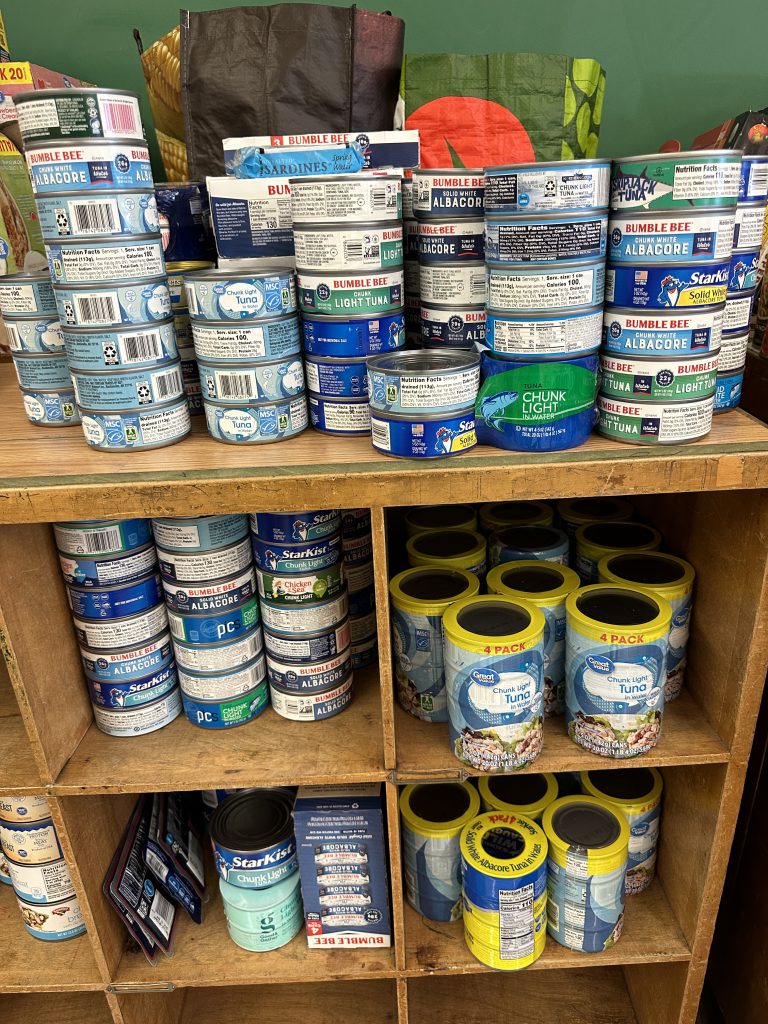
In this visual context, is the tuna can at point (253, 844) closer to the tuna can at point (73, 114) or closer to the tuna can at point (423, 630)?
the tuna can at point (423, 630)

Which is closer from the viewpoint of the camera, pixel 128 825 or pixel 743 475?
pixel 743 475

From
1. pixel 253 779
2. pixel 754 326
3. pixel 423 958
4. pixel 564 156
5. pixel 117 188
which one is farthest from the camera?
pixel 564 156

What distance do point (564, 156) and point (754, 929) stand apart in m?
1.59

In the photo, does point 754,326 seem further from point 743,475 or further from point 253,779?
point 253,779

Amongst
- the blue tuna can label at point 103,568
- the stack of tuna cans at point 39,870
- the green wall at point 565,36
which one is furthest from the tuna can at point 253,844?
the green wall at point 565,36

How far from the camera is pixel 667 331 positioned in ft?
2.99

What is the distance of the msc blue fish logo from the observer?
945 mm

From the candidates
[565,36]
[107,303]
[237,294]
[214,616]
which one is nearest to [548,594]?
[214,616]

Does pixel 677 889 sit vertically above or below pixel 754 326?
below

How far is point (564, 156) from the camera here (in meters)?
1.52

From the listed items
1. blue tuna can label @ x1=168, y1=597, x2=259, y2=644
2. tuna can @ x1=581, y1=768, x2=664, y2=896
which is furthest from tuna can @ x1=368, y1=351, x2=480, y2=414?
tuna can @ x1=581, y1=768, x2=664, y2=896

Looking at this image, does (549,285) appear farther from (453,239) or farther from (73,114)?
(73,114)

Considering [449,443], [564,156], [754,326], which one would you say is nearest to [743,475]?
[449,443]

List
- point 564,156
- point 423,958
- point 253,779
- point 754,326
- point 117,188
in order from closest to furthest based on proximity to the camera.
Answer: point 117,188
point 253,779
point 423,958
point 754,326
point 564,156
